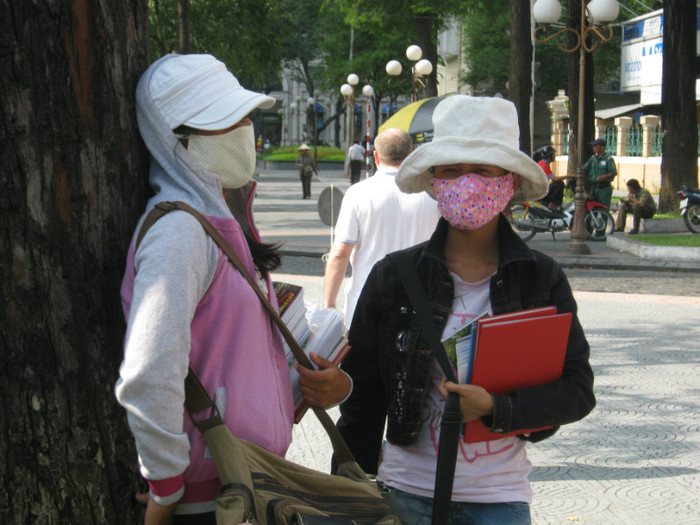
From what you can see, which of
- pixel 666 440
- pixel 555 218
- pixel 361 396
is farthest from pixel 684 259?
pixel 361 396

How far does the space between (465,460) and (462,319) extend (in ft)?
1.21

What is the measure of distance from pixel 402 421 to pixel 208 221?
0.77 metres

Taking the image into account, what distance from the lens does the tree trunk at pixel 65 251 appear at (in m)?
2.23

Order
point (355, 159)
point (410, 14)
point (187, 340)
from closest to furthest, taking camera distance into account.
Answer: point (187, 340)
point (410, 14)
point (355, 159)

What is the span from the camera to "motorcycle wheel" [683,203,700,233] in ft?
64.0

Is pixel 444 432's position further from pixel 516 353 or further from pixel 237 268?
pixel 237 268

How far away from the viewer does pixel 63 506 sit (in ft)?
7.75

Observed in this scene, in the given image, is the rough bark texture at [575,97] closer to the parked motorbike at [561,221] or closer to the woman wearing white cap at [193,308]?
the parked motorbike at [561,221]

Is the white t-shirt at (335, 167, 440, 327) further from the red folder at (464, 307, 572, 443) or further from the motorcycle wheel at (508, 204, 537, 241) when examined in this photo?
the motorcycle wheel at (508, 204, 537, 241)

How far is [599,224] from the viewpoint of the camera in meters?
19.8

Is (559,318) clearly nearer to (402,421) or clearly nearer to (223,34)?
(402,421)

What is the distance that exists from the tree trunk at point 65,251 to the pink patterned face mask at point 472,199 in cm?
83

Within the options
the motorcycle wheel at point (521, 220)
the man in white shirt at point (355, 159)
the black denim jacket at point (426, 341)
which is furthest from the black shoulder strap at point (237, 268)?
the man in white shirt at point (355, 159)

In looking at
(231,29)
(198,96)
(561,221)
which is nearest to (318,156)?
(231,29)
